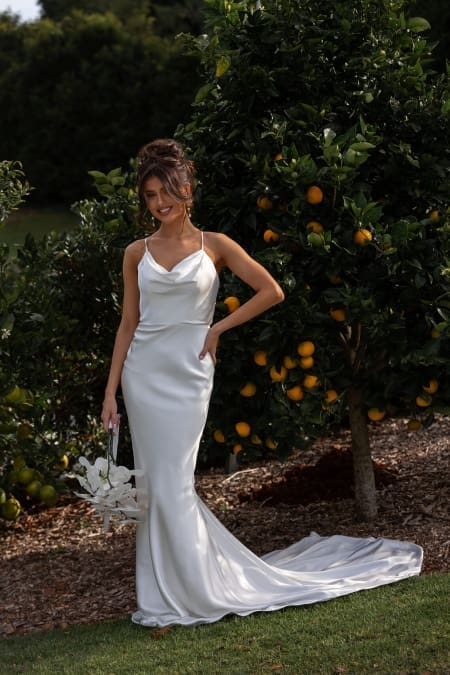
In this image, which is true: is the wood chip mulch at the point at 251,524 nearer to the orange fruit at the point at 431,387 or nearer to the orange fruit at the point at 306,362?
the orange fruit at the point at 431,387

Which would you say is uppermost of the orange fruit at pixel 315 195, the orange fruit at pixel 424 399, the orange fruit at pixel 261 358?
the orange fruit at pixel 315 195

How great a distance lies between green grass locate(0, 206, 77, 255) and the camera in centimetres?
2142

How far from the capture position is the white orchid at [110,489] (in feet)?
15.8

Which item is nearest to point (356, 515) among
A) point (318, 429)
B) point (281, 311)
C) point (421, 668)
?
point (318, 429)

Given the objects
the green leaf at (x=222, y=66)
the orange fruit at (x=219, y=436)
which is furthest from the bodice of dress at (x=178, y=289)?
the green leaf at (x=222, y=66)

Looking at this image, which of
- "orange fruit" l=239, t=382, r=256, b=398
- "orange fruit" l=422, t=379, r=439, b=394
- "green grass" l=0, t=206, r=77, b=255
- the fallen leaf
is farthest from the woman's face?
"green grass" l=0, t=206, r=77, b=255

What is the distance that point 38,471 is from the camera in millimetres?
6844

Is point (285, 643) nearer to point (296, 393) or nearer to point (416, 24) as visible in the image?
point (296, 393)

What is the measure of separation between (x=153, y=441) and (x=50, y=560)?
1.76m

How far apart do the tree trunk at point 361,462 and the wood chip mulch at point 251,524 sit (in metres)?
0.10

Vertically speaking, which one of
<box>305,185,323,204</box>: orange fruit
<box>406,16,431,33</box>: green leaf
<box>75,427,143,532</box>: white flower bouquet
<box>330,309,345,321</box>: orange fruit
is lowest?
<box>75,427,143,532</box>: white flower bouquet

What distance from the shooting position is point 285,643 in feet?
14.6

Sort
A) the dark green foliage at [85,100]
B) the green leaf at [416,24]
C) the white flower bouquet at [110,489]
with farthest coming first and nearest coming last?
the dark green foliage at [85,100]
the green leaf at [416,24]
the white flower bouquet at [110,489]

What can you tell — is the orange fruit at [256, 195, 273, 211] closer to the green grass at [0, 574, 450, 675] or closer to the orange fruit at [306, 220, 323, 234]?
the orange fruit at [306, 220, 323, 234]
